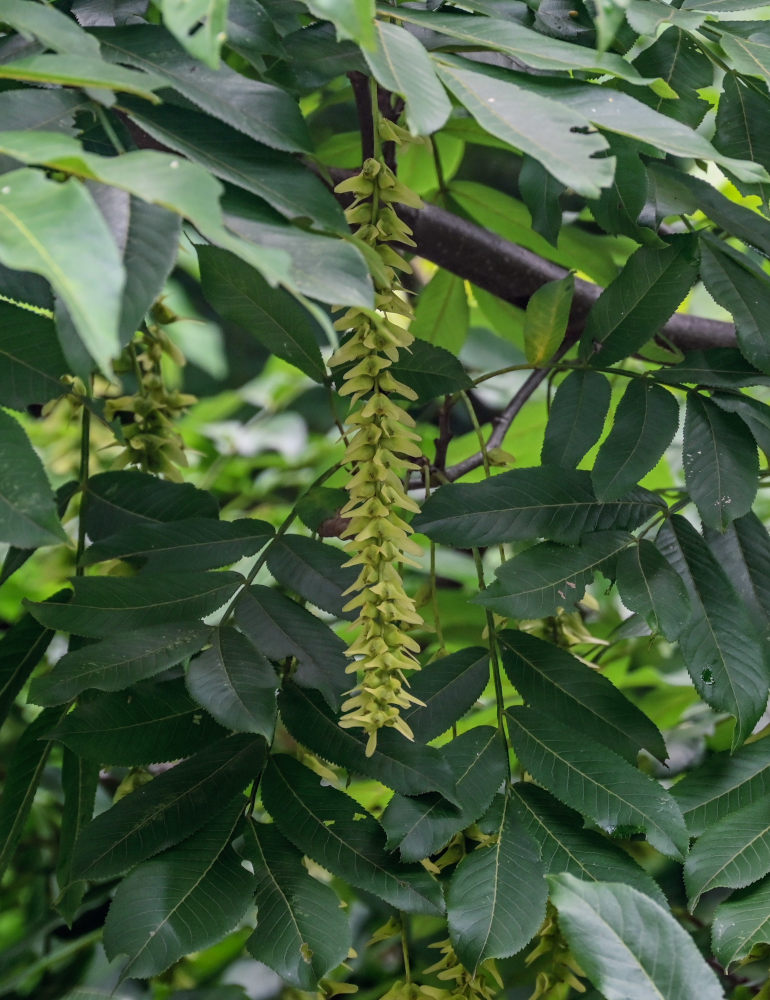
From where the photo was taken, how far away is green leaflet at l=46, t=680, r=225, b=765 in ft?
1.47

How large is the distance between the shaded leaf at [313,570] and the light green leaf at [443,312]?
31 cm

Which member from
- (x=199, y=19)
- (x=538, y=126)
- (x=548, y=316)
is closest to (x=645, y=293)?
(x=548, y=316)

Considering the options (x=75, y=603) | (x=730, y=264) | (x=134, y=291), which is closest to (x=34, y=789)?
(x=75, y=603)

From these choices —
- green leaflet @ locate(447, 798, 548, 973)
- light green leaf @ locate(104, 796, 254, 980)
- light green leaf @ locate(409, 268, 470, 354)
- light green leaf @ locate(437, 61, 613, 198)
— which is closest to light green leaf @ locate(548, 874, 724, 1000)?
green leaflet @ locate(447, 798, 548, 973)

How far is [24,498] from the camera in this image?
361mm

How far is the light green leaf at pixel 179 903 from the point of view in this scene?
39 centimetres

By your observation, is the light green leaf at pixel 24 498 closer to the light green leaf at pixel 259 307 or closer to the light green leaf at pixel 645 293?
the light green leaf at pixel 259 307

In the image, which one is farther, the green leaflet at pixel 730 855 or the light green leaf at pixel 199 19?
the green leaflet at pixel 730 855

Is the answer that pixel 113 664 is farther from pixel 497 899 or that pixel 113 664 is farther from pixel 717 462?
pixel 717 462

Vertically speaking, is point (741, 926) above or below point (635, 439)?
below

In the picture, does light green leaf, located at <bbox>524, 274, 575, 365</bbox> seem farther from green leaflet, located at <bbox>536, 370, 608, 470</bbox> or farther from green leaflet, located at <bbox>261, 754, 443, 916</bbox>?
green leaflet, located at <bbox>261, 754, 443, 916</bbox>

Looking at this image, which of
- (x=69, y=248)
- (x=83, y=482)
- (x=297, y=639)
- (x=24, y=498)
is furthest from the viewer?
(x=83, y=482)

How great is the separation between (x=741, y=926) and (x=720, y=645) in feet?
0.38

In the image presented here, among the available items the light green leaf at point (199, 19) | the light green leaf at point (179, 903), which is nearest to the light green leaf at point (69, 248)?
the light green leaf at point (199, 19)
